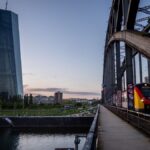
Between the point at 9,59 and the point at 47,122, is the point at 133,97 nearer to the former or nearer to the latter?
the point at 47,122

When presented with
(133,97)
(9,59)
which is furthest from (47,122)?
(9,59)

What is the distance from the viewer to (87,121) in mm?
55438

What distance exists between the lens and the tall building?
180 metres

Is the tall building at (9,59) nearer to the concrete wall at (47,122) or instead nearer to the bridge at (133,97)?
the concrete wall at (47,122)

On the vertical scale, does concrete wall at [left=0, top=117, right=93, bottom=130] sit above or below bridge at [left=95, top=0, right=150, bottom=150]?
below

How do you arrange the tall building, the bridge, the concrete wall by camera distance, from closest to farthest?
the bridge
the concrete wall
the tall building

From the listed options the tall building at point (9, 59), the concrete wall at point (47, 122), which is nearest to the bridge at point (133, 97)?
the concrete wall at point (47, 122)

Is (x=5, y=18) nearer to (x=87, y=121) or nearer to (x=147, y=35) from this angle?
(x=87, y=121)

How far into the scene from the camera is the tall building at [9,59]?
180500 millimetres

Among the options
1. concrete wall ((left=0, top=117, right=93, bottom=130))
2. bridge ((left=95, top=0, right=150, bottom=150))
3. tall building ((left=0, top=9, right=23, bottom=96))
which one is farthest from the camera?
tall building ((left=0, top=9, right=23, bottom=96))

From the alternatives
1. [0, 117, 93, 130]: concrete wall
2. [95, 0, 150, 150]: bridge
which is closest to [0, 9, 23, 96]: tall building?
[0, 117, 93, 130]: concrete wall

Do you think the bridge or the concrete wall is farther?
the concrete wall

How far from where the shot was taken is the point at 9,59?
183 m

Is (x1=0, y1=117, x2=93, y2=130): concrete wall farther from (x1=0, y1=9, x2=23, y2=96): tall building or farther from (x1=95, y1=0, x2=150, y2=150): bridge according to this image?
(x1=0, y1=9, x2=23, y2=96): tall building
